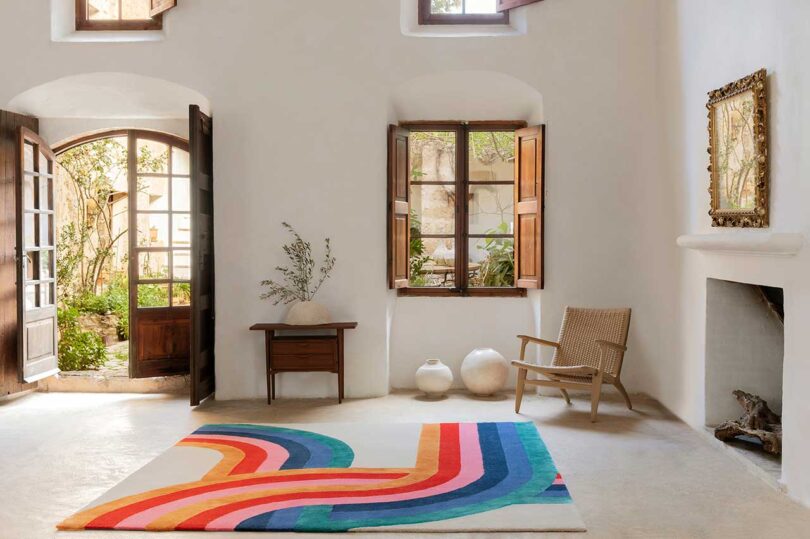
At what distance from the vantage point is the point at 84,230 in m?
11.0

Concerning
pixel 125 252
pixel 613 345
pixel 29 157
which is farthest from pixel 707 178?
pixel 125 252

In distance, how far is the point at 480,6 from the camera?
7977 mm

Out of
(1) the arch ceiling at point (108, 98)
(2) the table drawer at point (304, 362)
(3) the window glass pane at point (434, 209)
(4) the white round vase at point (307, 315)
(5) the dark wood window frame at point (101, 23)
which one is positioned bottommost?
(2) the table drawer at point (304, 362)

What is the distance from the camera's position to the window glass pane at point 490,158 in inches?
330

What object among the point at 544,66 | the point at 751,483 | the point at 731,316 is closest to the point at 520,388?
the point at 731,316

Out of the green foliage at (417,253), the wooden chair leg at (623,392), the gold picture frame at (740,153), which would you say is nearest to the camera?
the gold picture frame at (740,153)

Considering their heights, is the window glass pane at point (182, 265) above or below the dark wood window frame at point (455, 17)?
below

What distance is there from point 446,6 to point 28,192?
425 centimetres

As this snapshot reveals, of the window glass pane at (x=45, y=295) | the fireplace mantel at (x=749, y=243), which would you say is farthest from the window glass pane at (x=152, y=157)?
the fireplace mantel at (x=749, y=243)

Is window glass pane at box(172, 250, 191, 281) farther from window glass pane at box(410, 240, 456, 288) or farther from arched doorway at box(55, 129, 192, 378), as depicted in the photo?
window glass pane at box(410, 240, 456, 288)

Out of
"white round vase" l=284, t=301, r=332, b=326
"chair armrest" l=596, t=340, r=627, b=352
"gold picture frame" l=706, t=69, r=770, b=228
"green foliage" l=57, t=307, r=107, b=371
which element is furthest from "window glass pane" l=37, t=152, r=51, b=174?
"gold picture frame" l=706, t=69, r=770, b=228

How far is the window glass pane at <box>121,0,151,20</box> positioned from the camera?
7.92 m

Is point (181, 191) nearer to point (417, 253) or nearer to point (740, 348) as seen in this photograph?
point (417, 253)

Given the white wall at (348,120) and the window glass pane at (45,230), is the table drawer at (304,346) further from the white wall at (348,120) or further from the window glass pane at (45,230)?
the window glass pane at (45,230)
